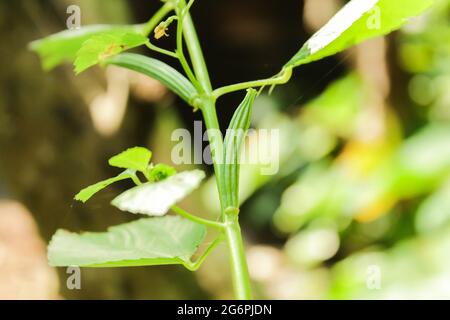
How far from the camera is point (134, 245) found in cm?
36

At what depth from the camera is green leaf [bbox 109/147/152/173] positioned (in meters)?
0.29

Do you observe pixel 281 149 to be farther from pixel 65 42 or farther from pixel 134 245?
pixel 134 245

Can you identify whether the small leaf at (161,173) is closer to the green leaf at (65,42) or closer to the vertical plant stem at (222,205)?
the vertical plant stem at (222,205)

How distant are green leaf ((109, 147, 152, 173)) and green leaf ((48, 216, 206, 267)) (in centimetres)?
5

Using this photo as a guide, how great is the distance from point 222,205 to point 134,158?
51 mm

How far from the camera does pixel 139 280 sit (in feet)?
4.14

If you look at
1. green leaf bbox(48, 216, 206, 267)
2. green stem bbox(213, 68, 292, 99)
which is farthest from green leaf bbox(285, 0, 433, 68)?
green leaf bbox(48, 216, 206, 267)

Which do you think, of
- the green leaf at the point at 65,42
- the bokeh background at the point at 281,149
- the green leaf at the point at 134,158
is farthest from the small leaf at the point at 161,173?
the bokeh background at the point at 281,149

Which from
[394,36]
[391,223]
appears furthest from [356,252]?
[394,36]

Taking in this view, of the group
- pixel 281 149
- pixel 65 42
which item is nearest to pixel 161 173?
pixel 65 42

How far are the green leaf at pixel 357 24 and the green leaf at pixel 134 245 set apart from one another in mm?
119

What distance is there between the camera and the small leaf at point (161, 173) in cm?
29

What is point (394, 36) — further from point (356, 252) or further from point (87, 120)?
point (87, 120)
